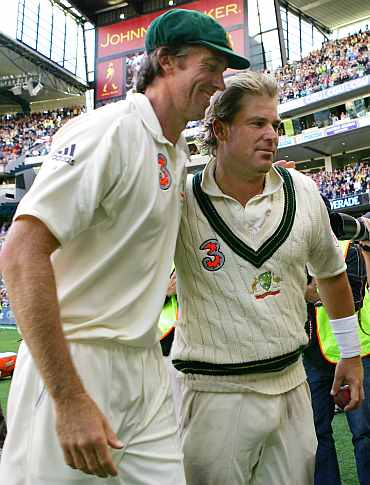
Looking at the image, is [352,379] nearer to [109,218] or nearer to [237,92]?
[237,92]

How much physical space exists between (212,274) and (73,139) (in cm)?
79

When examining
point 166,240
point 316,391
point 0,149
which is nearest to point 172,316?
point 316,391

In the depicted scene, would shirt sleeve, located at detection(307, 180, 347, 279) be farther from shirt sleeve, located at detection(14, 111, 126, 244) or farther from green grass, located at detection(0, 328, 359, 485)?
green grass, located at detection(0, 328, 359, 485)

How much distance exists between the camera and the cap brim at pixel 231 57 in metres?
1.73

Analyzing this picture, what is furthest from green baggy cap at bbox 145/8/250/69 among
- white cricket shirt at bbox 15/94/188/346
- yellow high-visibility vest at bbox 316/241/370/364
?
yellow high-visibility vest at bbox 316/241/370/364

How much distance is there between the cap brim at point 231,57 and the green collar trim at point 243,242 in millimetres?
470

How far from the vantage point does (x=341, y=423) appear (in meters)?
5.15

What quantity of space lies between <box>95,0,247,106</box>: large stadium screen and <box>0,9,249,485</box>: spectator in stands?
97.1 feet

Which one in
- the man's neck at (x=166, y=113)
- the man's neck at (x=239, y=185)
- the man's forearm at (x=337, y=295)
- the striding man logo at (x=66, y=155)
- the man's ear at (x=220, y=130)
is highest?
the man's ear at (x=220, y=130)

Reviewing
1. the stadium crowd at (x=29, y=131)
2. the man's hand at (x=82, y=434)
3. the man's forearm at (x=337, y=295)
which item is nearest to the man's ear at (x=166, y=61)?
the man's hand at (x=82, y=434)

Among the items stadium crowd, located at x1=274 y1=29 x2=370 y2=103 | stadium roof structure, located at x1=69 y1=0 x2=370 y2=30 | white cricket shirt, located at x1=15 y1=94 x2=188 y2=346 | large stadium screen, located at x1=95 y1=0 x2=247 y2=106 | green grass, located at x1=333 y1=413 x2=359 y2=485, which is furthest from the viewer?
stadium roof structure, located at x1=69 y1=0 x2=370 y2=30

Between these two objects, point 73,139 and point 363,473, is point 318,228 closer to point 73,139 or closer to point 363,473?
point 73,139

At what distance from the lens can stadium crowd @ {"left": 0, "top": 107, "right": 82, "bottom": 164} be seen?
4169cm

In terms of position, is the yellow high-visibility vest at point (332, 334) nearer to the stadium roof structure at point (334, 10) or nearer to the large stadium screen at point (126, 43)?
the large stadium screen at point (126, 43)
